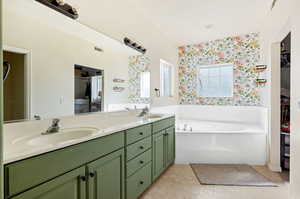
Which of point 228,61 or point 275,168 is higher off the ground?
point 228,61

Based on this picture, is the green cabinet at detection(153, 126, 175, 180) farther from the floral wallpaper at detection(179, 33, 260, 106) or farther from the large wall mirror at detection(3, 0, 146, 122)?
the floral wallpaper at detection(179, 33, 260, 106)

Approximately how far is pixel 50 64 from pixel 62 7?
505 mm

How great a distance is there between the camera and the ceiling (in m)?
1.97

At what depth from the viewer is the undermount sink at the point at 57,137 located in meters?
1.18

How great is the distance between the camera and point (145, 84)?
2.81 meters

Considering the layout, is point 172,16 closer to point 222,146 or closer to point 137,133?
point 137,133

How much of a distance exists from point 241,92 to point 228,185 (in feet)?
7.38

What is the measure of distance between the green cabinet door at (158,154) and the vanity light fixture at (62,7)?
5.37 ft

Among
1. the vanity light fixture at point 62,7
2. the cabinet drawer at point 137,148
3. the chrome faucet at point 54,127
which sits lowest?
the cabinet drawer at point 137,148

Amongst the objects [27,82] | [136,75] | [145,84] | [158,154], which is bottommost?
[158,154]

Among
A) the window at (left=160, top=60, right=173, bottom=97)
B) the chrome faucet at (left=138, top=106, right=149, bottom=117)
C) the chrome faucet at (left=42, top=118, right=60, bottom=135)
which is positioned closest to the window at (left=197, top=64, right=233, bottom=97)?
the window at (left=160, top=60, right=173, bottom=97)

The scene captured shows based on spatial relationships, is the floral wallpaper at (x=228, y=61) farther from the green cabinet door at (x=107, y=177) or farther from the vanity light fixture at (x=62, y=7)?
the vanity light fixture at (x=62, y=7)

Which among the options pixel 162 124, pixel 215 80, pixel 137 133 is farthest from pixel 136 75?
pixel 215 80

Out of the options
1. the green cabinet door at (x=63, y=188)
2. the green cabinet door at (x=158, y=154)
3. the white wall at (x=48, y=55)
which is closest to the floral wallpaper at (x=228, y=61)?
the green cabinet door at (x=158, y=154)
